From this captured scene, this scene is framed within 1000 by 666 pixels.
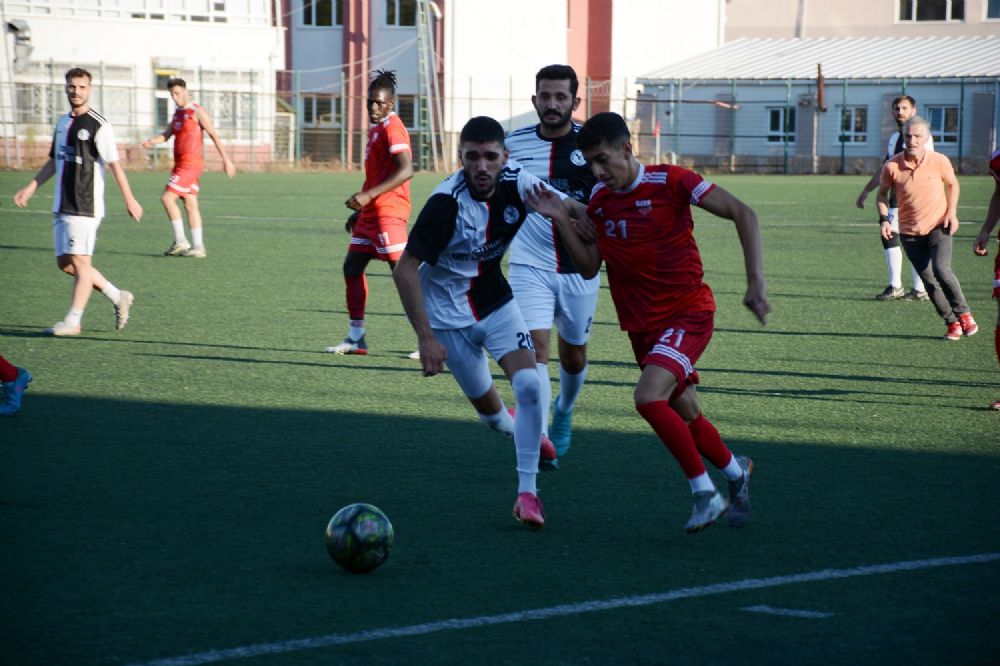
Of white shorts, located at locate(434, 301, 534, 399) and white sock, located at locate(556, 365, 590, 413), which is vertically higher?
white shorts, located at locate(434, 301, 534, 399)

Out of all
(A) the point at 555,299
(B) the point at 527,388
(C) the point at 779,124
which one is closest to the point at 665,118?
(C) the point at 779,124

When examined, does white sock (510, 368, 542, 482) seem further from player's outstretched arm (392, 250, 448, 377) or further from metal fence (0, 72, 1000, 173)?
metal fence (0, 72, 1000, 173)

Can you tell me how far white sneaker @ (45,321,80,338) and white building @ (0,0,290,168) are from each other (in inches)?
1280

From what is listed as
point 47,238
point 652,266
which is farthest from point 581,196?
point 47,238

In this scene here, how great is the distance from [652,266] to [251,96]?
43.1 meters

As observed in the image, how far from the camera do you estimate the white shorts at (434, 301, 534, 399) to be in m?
6.09

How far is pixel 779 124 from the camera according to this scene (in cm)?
5056

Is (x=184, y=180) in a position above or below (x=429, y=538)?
above

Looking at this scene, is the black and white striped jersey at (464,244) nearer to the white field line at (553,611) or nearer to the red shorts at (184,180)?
the white field line at (553,611)

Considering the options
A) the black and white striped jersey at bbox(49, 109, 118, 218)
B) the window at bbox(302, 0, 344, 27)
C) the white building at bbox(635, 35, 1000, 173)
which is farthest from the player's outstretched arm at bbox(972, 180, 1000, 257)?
the window at bbox(302, 0, 344, 27)

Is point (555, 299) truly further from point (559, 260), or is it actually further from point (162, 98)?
point (162, 98)

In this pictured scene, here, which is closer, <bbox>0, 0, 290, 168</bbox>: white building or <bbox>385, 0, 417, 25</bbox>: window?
<bbox>0, 0, 290, 168</bbox>: white building

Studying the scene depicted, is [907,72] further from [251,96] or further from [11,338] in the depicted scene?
[11,338]

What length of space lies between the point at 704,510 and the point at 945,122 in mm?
46481
